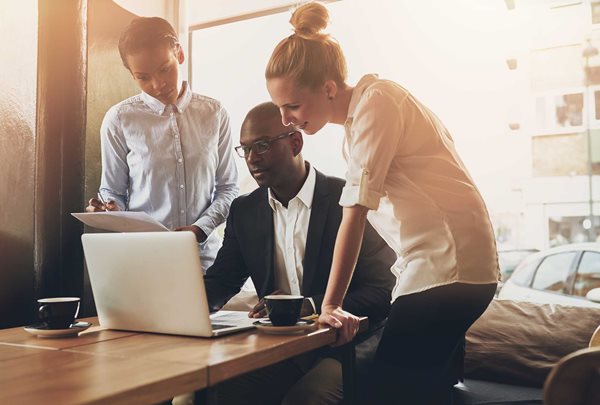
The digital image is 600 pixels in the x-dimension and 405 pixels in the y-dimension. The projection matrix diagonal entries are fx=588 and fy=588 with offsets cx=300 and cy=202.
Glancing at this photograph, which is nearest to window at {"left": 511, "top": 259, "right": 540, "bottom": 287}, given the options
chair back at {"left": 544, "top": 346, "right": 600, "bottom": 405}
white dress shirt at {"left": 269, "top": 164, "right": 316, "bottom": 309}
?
white dress shirt at {"left": 269, "top": 164, "right": 316, "bottom": 309}

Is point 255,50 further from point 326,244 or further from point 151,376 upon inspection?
point 151,376

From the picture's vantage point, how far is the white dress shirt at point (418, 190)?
137cm

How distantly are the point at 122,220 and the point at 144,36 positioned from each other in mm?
1005

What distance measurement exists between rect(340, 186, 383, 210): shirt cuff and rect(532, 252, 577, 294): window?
3507 mm

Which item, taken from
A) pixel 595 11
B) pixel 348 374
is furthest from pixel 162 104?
pixel 595 11

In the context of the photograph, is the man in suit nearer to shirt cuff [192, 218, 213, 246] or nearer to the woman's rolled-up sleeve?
shirt cuff [192, 218, 213, 246]

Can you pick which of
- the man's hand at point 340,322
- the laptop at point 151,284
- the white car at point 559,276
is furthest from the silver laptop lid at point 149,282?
the white car at point 559,276

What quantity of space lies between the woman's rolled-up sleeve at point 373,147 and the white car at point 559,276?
119 inches

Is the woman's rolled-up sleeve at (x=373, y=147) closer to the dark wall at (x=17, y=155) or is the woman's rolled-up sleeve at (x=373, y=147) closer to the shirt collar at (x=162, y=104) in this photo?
the shirt collar at (x=162, y=104)

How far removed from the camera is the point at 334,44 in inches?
61.9

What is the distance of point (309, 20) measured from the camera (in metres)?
1.54

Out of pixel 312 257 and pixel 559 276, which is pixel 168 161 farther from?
pixel 559 276

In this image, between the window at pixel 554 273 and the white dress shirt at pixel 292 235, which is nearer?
the white dress shirt at pixel 292 235

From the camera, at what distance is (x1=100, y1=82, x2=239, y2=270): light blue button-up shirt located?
2.27m
